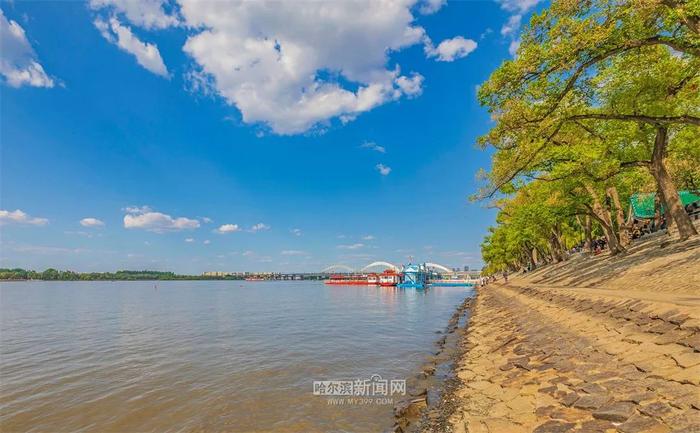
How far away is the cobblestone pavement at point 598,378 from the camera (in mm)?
4992

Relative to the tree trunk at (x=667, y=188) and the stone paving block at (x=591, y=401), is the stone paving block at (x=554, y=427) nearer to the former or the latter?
the stone paving block at (x=591, y=401)

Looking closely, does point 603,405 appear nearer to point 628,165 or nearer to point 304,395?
point 304,395

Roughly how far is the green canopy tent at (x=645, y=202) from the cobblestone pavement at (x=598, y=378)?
33779 mm

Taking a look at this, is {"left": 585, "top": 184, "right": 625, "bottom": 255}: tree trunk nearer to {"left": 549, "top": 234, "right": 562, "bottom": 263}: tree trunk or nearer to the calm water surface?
the calm water surface

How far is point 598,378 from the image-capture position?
259 inches

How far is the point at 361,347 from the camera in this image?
62.2ft

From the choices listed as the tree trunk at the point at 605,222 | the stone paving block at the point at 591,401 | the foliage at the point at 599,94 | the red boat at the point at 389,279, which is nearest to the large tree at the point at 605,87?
the foliage at the point at 599,94

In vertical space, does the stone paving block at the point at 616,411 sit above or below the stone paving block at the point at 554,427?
above

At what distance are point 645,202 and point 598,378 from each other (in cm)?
4230

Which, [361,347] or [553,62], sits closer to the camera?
[553,62]

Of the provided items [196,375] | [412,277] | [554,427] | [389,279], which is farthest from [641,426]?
[389,279]

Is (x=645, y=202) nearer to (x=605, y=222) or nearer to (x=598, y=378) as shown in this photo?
(x=605, y=222)

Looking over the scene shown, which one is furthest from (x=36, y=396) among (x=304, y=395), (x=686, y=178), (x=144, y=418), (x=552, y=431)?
(x=686, y=178)

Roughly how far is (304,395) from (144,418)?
4.69 meters
